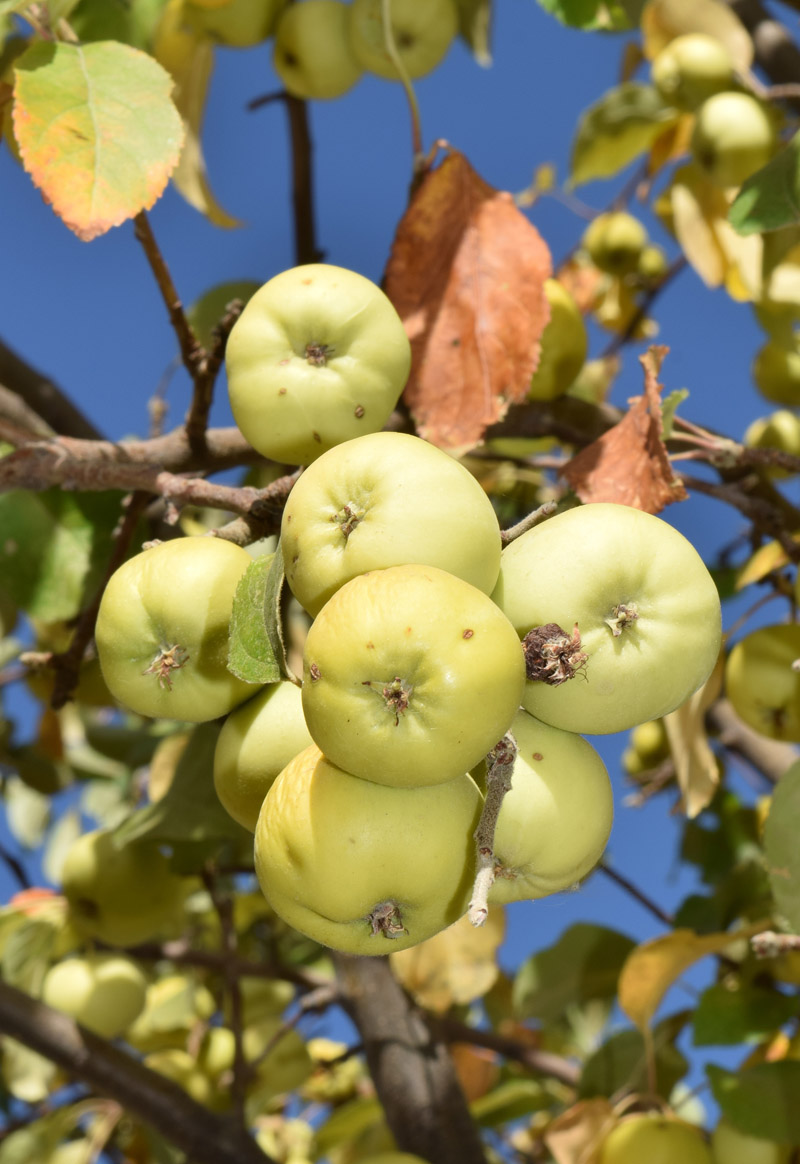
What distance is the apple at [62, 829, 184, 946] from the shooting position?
1.17 metres

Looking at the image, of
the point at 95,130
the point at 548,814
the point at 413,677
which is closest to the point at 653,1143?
the point at 548,814

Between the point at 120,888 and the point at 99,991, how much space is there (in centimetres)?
17

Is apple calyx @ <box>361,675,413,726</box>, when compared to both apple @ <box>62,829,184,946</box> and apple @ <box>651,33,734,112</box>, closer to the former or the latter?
apple @ <box>62,829,184,946</box>

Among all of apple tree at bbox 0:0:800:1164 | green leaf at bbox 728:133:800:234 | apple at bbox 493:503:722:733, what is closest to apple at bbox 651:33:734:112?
apple tree at bbox 0:0:800:1164

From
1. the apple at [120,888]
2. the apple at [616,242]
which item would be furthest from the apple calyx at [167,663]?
the apple at [616,242]

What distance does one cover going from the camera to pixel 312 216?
1.13m

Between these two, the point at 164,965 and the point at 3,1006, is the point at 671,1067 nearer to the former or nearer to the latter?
the point at 3,1006

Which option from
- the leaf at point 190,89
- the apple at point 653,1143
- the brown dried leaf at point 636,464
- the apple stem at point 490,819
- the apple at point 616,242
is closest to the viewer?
the apple stem at point 490,819

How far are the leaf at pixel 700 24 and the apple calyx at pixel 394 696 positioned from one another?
1.09m

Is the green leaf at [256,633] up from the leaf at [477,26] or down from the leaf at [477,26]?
down

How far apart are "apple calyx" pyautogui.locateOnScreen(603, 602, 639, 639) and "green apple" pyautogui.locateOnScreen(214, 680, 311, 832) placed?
162 mm

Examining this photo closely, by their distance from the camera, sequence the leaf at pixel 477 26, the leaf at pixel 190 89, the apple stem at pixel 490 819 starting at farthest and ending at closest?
the leaf at pixel 477 26 < the leaf at pixel 190 89 < the apple stem at pixel 490 819

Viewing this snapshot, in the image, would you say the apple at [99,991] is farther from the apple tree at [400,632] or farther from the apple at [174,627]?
the apple at [174,627]

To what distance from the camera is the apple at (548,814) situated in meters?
0.47
